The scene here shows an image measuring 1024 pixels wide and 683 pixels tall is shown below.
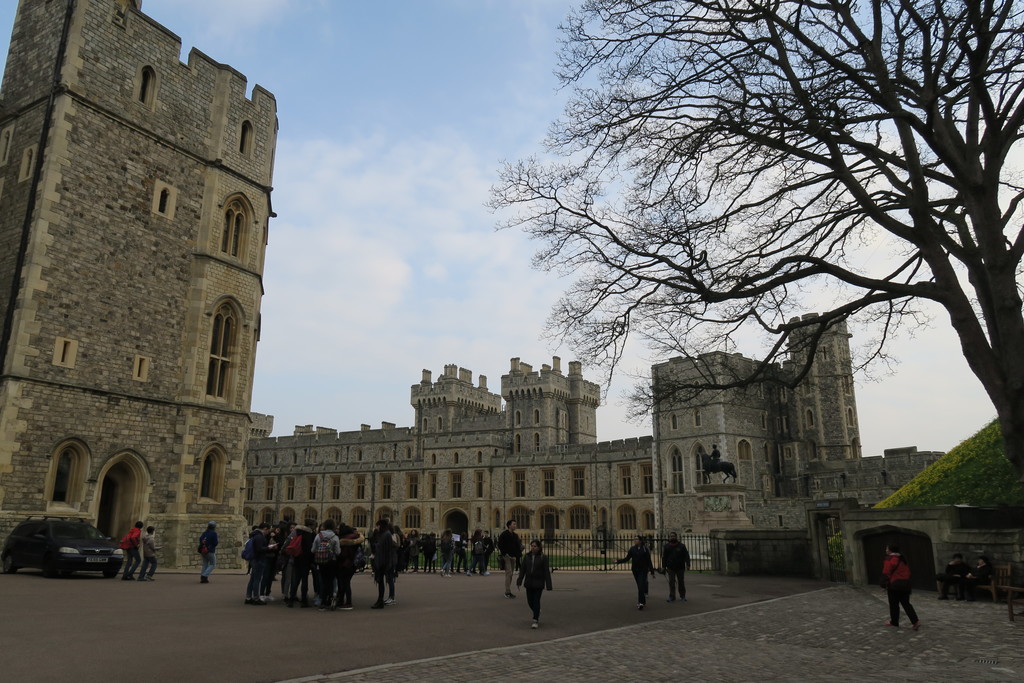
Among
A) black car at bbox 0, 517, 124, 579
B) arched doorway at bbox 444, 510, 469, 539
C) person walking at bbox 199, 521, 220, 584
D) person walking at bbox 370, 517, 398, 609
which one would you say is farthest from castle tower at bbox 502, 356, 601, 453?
person walking at bbox 370, 517, 398, 609

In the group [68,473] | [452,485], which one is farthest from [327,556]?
[452,485]

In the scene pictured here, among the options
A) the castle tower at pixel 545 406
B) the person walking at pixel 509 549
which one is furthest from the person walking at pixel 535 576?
the castle tower at pixel 545 406

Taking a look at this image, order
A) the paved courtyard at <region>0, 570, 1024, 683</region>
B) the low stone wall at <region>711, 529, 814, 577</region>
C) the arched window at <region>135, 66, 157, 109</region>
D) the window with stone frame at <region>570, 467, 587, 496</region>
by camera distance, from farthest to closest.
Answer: the window with stone frame at <region>570, 467, 587, 496</region> → the low stone wall at <region>711, 529, 814, 577</region> → the arched window at <region>135, 66, 157, 109</region> → the paved courtyard at <region>0, 570, 1024, 683</region>

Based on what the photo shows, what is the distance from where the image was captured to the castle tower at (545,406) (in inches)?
2589

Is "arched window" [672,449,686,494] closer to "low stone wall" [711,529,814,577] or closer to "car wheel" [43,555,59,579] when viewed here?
"low stone wall" [711,529,814,577]

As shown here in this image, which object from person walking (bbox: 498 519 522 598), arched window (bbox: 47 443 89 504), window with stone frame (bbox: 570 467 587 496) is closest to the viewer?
person walking (bbox: 498 519 522 598)

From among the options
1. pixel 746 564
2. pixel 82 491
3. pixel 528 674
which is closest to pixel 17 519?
pixel 82 491

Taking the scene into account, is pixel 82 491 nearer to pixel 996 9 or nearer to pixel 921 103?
pixel 921 103

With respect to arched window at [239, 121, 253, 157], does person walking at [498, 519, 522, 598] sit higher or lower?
lower

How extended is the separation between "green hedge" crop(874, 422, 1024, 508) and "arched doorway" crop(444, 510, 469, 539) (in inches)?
1623

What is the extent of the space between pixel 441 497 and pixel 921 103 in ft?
172

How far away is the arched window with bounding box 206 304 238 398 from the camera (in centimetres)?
1941

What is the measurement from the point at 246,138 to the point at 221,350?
6.92 metres

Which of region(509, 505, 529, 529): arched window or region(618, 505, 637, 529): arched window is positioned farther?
region(509, 505, 529, 529): arched window
